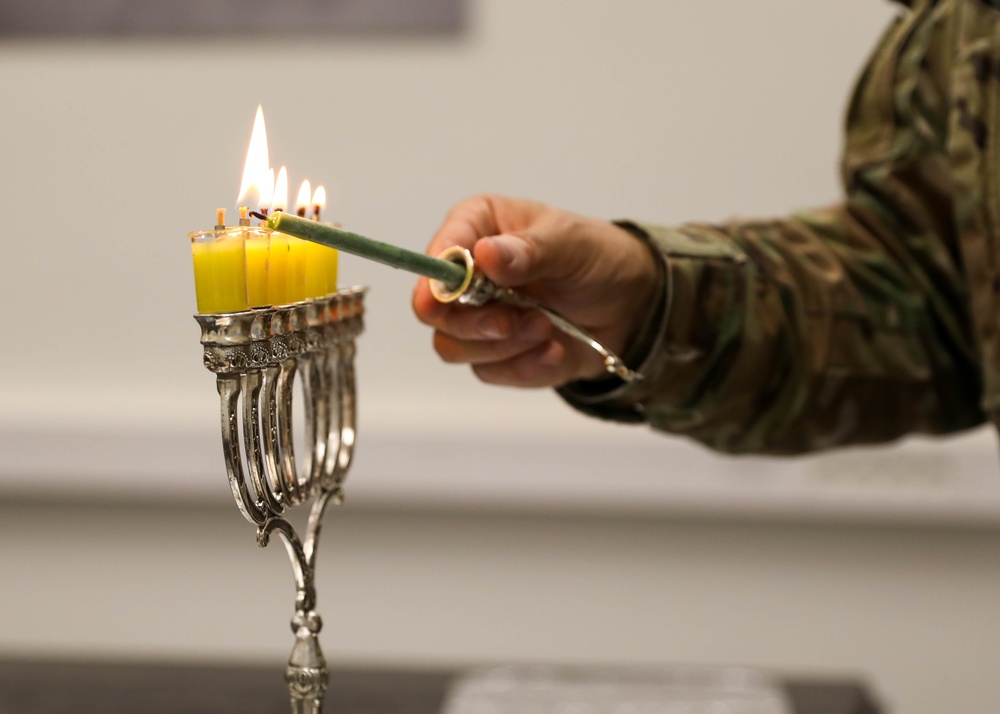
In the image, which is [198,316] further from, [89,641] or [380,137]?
[89,641]

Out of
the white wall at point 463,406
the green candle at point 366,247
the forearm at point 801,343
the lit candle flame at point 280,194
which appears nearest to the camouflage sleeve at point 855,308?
the forearm at point 801,343

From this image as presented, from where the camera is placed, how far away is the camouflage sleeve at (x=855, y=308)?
931mm

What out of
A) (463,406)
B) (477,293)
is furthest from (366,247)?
(463,406)

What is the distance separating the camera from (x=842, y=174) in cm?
111

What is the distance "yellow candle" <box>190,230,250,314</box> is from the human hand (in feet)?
0.68

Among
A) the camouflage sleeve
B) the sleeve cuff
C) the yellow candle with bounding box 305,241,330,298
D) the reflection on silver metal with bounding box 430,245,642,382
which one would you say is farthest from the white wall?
the yellow candle with bounding box 305,241,330,298

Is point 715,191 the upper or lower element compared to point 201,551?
upper

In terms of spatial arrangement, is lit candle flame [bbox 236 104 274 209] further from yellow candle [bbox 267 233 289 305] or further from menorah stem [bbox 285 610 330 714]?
menorah stem [bbox 285 610 330 714]

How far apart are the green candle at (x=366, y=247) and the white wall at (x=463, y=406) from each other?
3.40ft

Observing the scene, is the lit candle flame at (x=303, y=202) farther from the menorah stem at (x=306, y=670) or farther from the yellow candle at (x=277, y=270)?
the menorah stem at (x=306, y=670)

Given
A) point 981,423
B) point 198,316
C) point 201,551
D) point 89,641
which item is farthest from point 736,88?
point 89,641

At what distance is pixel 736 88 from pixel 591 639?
940 mm

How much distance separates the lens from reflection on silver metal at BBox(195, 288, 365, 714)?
1.72 feet

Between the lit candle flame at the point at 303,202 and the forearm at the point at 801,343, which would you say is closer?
the lit candle flame at the point at 303,202
